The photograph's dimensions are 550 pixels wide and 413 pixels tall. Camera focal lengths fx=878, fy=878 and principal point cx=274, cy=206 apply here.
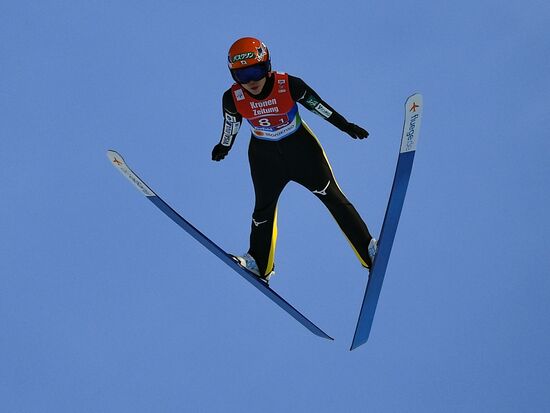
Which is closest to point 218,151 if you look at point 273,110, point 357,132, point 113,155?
point 273,110

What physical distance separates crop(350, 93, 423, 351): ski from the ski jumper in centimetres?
24

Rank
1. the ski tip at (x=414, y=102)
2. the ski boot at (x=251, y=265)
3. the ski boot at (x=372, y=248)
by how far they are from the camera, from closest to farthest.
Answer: the ski tip at (x=414, y=102)
the ski boot at (x=372, y=248)
the ski boot at (x=251, y=265)

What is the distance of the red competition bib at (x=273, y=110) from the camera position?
27.2 feet

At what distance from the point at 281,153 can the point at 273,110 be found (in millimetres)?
507

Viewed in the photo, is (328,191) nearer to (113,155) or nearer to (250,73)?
(250,73)

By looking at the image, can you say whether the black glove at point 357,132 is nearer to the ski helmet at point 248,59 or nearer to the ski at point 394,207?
the ski at point 394,207

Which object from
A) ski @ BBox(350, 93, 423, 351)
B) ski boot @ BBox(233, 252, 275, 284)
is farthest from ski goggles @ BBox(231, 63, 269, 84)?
ski boot @ BBox(233, 252, 275, 284)

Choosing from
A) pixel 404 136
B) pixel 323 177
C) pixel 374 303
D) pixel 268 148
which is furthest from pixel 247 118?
pixel 374 303

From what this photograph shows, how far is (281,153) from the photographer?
28.5 ft

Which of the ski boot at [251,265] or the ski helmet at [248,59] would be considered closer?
the ski helmet at [248,59]

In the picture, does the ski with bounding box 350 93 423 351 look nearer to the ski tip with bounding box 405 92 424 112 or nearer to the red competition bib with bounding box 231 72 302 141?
the ski tip with bounding box 405 92 424 112

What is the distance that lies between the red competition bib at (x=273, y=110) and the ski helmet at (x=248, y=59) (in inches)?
13.2

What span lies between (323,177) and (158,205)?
168 cm

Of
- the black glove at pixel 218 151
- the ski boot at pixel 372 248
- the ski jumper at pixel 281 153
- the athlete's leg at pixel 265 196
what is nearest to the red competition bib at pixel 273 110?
the ski jumper at pixel 281 153
